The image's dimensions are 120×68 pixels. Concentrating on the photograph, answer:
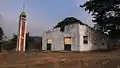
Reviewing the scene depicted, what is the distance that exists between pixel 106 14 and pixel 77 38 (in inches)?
213

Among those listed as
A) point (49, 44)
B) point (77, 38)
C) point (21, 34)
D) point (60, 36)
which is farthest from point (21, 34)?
point (49, 44)

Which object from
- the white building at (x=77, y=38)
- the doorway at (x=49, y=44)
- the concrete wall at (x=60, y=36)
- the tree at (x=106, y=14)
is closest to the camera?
the tree at (x=106, y=14)

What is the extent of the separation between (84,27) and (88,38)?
166 cm

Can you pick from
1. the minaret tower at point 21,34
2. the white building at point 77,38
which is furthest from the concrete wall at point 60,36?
the minaret tower at point 21,34

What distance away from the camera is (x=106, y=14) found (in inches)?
1210

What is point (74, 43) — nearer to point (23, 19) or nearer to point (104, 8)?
point (104, 8)

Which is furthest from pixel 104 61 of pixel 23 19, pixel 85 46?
pixel 85 46

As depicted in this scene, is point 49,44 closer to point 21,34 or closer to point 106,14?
point 106,14

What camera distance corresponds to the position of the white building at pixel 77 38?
3328 centimetres

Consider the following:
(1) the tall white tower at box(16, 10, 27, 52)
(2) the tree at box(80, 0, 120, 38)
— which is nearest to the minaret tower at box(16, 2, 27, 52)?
(1) the tall white tower at box(16, 10, 27, 52)

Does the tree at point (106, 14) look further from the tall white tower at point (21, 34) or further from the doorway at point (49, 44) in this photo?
the tall white tower at point (21, 34)

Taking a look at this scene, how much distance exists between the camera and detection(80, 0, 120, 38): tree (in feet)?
97.1

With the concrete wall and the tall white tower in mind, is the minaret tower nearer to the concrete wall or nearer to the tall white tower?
the tall white tower

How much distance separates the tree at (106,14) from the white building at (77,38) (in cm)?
203
